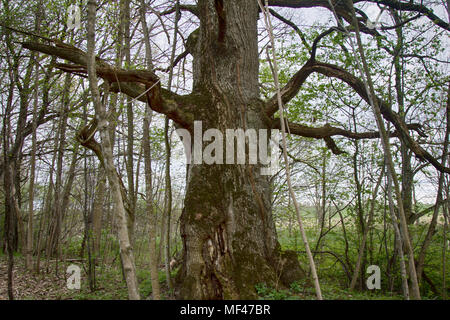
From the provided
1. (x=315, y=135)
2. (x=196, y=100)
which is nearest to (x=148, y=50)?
(x=196, y=100)

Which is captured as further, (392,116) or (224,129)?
(392,116)

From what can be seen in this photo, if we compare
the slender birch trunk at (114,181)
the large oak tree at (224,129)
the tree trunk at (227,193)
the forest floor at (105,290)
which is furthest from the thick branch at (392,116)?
the slender birch trunk at (114,181)

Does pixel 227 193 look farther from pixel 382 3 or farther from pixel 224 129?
pixel 382 3

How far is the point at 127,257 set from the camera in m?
2.53

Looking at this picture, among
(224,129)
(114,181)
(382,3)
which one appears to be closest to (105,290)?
(114,181)

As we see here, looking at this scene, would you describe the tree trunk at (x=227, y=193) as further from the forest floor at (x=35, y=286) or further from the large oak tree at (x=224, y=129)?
the forest floor at (x=35, y=286)

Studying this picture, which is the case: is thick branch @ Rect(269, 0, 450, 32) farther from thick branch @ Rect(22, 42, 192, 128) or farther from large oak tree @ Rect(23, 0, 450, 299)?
thick branch @ Rect(22, 42, 192, 128)

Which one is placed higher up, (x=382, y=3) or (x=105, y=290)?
(x=382, y=3)

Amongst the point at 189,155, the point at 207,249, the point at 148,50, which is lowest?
the point at 207,249

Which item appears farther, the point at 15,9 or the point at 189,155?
the point at 15,9

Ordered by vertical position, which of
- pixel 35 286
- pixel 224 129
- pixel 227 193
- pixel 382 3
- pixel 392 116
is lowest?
pixel 35 286

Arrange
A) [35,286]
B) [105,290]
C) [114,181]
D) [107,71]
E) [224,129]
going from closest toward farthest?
[114,181], [107,71], [224,129], [105,290], [35,286]
